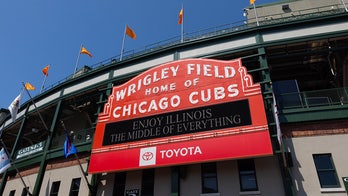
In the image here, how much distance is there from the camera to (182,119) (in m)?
14.0

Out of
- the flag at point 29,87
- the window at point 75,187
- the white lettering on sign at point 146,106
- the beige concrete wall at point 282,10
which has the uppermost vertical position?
the beige concrete wall at point 282,10

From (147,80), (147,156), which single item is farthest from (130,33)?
(147,156)

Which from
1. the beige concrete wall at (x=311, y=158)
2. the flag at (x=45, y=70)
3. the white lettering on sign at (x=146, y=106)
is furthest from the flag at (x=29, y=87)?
the beige concrete wall at (x=311, y=158)

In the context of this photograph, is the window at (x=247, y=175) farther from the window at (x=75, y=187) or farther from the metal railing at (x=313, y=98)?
the window at (x=75, y=187)

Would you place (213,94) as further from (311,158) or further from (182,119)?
(311,158)

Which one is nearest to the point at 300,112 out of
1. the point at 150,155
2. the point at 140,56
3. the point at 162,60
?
the point at 150,155

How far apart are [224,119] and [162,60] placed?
6.83 m

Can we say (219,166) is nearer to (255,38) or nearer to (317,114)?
(317,114)

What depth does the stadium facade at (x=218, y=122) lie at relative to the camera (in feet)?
39.0

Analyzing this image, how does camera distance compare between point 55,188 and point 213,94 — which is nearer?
point 213,94

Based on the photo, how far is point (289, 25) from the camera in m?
15.3

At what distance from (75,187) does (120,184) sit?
350 cm

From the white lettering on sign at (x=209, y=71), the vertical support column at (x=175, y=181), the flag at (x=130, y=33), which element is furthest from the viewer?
the flag at (x=130, y=33)

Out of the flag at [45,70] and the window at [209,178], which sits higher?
the flag at [45,70]
